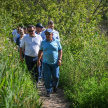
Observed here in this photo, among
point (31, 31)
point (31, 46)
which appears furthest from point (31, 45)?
point (31, 31)

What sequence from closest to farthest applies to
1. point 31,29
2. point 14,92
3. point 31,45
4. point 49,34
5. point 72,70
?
→ point 14,92, point 49,34, point 31,29, point 31,45, point 72,70

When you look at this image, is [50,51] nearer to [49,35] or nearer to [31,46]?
[49,35]

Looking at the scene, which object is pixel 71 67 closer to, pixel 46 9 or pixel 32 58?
pixel 32 58

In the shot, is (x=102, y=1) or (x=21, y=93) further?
(x=102, y=1)

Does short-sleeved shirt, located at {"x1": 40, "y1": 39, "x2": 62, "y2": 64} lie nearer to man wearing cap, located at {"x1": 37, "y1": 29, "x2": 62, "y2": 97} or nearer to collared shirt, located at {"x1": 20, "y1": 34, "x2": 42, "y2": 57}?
man wearing cap, located at {"x1": 37, "y1": 29, "x2": 62, "y2": 97}

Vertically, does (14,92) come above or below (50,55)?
below

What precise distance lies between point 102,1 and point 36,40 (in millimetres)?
8975

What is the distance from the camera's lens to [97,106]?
14.5 feet

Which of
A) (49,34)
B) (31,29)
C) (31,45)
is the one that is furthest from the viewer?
(31,45)

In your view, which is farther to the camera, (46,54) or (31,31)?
(31,31)

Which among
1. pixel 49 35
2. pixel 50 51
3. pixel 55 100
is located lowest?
pixel 55 100

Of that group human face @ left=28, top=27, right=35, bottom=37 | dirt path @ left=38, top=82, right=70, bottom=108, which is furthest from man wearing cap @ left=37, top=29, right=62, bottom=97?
human face @ left=28, top=27, right=35, bottom=37

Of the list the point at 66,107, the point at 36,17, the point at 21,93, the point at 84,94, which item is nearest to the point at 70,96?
the point at 66,107

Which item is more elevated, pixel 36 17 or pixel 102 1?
pixel 102 1
